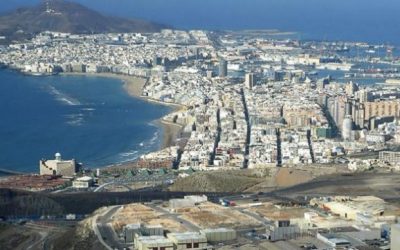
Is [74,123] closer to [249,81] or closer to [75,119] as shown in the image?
[75,119]

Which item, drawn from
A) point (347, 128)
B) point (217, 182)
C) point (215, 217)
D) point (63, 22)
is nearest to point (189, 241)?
point (215, 217)

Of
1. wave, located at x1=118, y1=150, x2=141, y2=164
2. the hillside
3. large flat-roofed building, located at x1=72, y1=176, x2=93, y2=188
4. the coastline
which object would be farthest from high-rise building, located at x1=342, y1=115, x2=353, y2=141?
large flat-roofed building, located at x1=72, y1=176, x2=93, y2=188

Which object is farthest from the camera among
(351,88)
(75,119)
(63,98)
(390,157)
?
(63,98)

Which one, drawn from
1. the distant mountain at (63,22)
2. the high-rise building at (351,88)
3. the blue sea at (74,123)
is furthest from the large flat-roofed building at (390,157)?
the distant mountain at (63,22)

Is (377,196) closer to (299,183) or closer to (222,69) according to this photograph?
(299,183)

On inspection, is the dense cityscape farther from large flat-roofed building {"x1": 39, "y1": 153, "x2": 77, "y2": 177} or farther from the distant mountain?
the distant mountain

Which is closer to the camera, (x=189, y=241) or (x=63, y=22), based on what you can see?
(x=189, y=241)

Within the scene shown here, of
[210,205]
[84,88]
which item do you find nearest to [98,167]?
[210,205]
